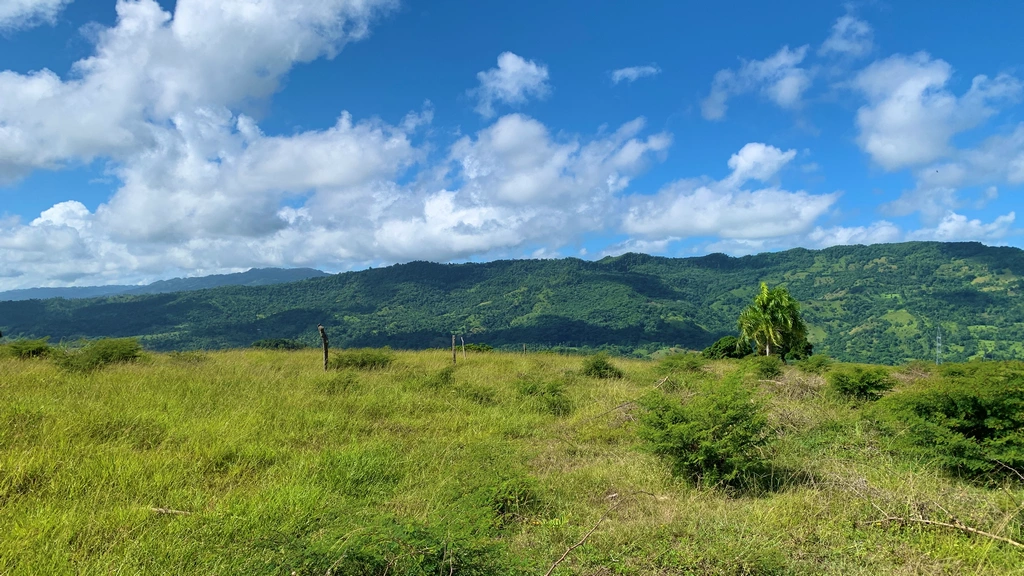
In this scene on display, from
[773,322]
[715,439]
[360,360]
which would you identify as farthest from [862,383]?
[773,322]

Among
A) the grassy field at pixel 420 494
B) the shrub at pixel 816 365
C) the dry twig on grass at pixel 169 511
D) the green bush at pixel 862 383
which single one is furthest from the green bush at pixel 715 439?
the shrub at pixel 816 365

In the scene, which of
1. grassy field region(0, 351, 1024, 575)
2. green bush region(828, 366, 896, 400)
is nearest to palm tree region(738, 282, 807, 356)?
green bush region(828, 366, 896, 400)

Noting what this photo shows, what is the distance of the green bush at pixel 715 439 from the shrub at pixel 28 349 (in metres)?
15.9

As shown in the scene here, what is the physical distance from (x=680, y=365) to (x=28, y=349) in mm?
18765

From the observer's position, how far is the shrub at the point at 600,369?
15.6 metres

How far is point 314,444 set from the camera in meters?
7.09

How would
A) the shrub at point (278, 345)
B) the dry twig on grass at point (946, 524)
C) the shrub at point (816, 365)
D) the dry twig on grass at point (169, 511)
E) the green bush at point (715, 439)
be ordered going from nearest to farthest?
the dry twig on grass at point (946, 524) → the dry twig on grass at point (169, 511) → the green bush at point (715, 439) → the shrub at point (816, 365) → the shrub at point (278, 345)

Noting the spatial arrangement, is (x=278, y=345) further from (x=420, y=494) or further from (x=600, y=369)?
(x=420, y=494)

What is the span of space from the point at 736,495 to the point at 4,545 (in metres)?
6.86

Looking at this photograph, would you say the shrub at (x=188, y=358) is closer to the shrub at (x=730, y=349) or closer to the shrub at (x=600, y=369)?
the shrub at (x=600, y=369)

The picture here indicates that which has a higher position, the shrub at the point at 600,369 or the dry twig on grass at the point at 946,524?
the dry twig on grass at the point at 946,524

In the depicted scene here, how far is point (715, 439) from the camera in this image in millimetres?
5836

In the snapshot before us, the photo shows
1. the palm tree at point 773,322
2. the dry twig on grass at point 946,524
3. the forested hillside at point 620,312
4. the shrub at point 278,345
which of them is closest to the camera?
the dry twig on grass at point 946,524

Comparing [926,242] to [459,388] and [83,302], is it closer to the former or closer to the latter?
[459,388]
